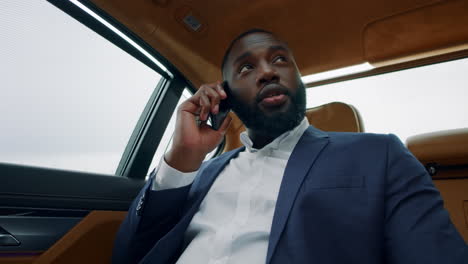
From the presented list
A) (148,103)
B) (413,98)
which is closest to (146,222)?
(148,103)

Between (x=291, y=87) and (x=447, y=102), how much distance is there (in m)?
1.07

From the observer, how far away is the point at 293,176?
1022mm

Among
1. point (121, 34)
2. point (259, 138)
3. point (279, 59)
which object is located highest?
point (121, 34)

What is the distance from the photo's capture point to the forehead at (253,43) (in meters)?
1.50

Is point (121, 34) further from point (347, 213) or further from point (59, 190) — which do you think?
point (347, 213)

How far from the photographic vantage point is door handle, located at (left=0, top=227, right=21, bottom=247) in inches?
47.3

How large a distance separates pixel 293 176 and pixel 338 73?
1.30 meters

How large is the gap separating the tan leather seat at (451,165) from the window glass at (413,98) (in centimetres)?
19

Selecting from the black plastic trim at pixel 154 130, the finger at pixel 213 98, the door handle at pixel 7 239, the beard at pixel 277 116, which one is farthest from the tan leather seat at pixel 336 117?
the door handle at pixel 7 239

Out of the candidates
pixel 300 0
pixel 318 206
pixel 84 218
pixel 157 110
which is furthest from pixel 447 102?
pixel 84 218

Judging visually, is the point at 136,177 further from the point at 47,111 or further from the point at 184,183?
the point at 184,183

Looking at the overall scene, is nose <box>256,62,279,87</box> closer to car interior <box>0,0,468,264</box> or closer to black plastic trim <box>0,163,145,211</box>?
car interior <box>0,0,468,264</box>

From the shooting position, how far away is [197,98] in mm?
1294

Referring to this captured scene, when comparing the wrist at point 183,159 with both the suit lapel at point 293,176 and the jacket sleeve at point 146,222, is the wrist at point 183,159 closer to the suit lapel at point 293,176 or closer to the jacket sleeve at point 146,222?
the jacket sleeve at point 146,222
